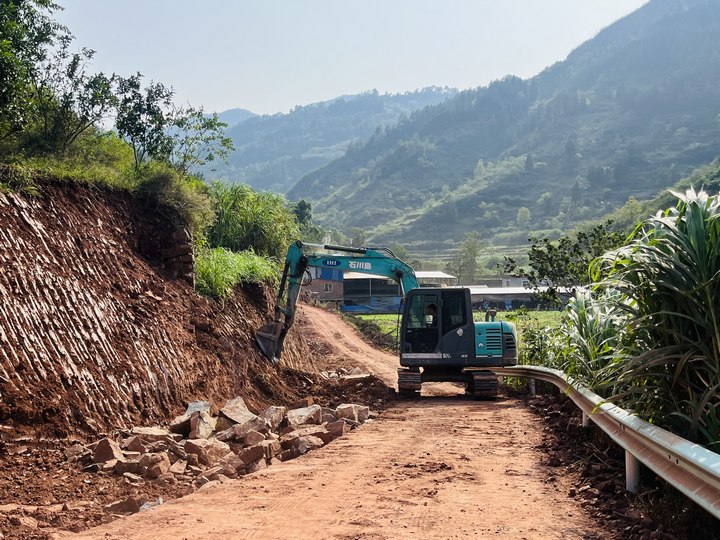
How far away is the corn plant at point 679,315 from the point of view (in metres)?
6.37

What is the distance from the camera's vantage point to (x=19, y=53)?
1678 cm

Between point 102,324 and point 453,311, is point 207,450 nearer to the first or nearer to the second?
point 102,324

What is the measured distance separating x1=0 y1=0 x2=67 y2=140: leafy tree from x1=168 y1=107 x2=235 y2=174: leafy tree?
Answer: 4354 millimetres

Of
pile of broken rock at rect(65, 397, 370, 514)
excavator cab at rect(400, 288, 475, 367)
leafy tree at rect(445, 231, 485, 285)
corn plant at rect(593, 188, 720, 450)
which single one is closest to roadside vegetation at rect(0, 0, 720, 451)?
corn plant at rect(593, 188, 720, 450)

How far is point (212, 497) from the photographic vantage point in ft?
26.9

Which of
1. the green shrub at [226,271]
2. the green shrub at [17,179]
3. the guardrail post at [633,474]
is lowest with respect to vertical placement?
the guardrail post at [633,474]

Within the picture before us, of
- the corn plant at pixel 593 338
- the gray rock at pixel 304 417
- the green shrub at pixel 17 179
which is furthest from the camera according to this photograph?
the gray rock at pixel 304 417

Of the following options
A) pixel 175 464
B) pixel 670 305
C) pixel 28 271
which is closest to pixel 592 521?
pixel 670 305

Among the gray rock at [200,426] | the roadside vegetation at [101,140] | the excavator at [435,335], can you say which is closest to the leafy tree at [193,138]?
the roadside vegetation at [101,140]

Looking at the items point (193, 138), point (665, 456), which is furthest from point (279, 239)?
point (665, 456)

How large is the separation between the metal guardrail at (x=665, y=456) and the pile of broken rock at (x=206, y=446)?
4.46 meters

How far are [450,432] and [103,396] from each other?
5629 mm

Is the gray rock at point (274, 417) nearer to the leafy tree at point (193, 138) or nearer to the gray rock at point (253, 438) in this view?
the gray rock at point (253, 438)

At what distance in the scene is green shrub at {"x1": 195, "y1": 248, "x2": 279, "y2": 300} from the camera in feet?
62.8
